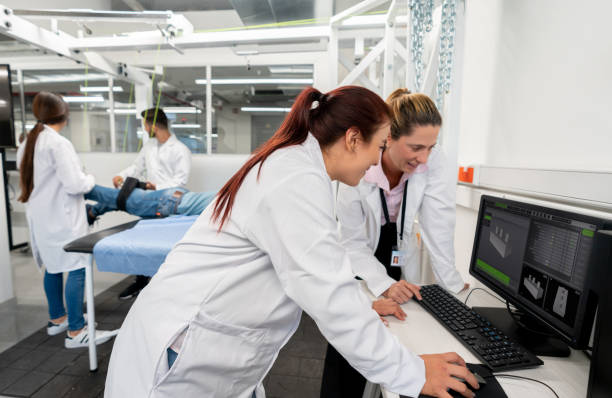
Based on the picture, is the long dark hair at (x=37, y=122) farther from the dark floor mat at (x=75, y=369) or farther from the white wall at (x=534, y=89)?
the white wall at (x=534, y=89)

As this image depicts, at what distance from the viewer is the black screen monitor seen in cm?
258

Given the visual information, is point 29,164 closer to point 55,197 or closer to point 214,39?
point 55,197

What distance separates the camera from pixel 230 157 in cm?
407

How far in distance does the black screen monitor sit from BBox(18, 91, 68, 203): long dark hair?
2.93 ft

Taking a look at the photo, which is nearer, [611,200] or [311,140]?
[311,140]

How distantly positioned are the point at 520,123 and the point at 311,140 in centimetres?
107

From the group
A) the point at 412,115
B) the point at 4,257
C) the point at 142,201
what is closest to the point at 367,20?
the point at 412,115

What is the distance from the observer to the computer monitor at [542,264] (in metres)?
0.69

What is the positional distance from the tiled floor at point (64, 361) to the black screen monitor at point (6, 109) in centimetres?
127

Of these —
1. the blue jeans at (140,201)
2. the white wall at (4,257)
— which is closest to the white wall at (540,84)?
the blue jeans at (140,201)

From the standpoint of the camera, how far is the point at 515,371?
2.39 feet

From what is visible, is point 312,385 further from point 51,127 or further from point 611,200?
point 51,127

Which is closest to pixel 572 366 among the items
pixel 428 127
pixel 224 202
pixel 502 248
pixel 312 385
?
pixel 502 248

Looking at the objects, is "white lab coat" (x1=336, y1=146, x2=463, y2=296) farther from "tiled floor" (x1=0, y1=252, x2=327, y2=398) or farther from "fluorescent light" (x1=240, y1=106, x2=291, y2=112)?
"fluorescent light" (x1=240, y1=106, x2=291, y2=112)
